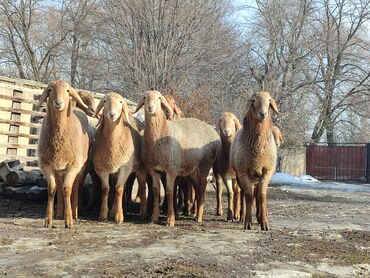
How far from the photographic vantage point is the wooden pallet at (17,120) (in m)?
13.5

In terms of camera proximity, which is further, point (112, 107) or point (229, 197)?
point (229, 197)

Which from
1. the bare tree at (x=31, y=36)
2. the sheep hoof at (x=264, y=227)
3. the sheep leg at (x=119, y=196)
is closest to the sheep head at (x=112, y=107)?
the sheep leg at (x=119, y=196)

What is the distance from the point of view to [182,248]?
6953mm

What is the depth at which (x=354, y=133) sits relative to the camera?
40625 mm

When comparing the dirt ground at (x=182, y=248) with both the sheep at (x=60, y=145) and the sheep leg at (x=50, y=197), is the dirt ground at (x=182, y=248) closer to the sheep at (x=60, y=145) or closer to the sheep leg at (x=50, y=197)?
the sheep leg at (x=50, y=197)

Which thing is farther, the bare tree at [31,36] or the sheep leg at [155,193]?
the bare tree at [31,36]

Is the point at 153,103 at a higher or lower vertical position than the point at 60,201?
higher

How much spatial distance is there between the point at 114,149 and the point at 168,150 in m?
0.94

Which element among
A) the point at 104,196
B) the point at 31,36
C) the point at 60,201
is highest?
the point at 31,36

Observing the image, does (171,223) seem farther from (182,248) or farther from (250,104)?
(250,104)

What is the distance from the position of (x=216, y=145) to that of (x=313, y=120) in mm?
24403

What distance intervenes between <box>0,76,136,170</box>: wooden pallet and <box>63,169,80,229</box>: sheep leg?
4.93m

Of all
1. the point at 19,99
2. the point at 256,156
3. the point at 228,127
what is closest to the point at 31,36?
the point at 19,99

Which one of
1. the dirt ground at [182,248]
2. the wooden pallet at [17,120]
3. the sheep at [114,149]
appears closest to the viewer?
the dirt ground at [182,248]
